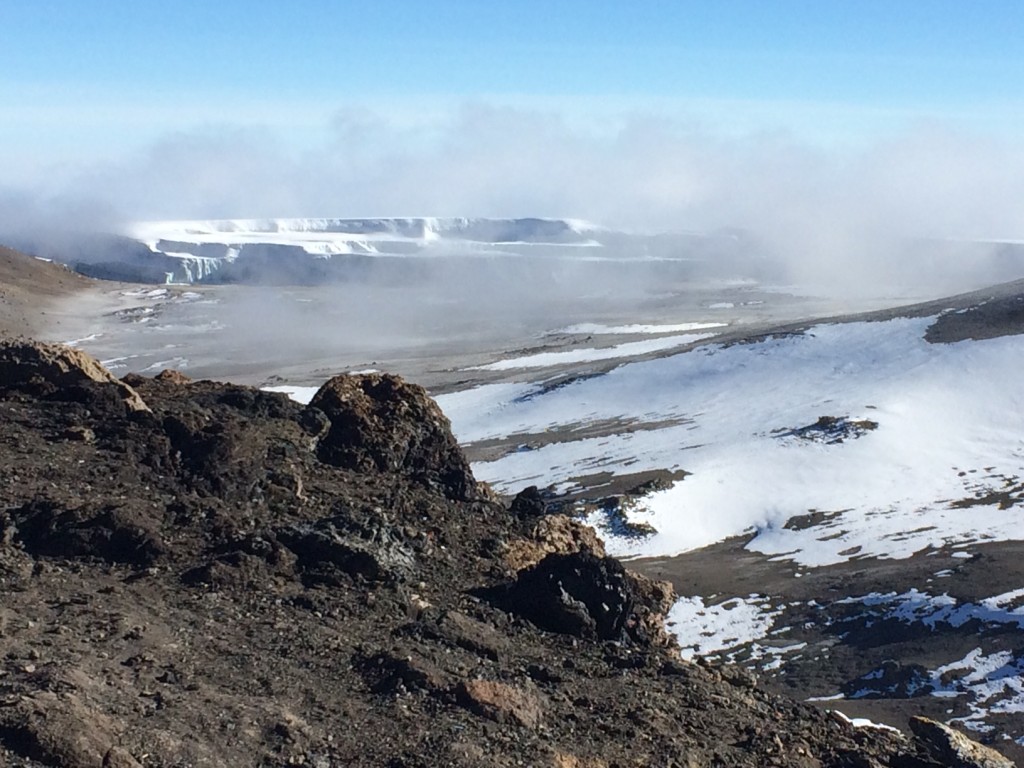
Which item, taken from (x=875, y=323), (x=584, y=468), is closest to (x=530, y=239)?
(x=875, y=323)

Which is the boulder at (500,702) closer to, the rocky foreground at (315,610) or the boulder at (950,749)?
the rocky foreground at (315,610)

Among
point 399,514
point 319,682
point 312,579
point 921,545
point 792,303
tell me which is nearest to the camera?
point 319,682

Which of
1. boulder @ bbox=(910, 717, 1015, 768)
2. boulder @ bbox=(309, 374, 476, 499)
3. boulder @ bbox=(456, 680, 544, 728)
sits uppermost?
boulder @ bbox=(309, 374, 476, 499)

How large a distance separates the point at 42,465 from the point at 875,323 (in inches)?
1605

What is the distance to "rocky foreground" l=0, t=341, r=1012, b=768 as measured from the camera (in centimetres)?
617

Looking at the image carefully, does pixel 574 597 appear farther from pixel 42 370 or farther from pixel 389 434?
pixel 42 370

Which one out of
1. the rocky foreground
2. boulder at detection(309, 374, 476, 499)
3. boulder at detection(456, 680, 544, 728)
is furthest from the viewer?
boulder at detection(309, 374, 476, 499)

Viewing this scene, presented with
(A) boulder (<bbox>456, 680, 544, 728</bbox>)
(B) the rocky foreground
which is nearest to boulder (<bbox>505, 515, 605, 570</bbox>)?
(B) the rocky foreground

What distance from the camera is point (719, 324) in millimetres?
73188

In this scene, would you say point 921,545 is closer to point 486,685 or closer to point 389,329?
point 486,685

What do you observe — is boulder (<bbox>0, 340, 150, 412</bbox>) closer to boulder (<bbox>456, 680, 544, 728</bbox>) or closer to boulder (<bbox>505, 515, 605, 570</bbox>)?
boulder (<bbox>505, 515, 605, 570</bbox>)

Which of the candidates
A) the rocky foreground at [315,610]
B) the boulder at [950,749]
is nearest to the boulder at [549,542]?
the rocky foreground at [315,610]

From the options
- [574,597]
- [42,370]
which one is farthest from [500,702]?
[42,370]

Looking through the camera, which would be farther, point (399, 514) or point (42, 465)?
point (399, 514)
